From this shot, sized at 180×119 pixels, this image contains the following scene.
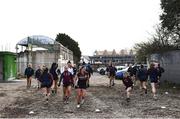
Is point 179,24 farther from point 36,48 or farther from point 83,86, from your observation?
point 36,48

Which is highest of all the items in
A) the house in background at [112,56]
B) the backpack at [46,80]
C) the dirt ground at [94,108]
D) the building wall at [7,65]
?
the house in background at [112,56]

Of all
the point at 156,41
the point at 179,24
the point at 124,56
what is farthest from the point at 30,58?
the point at 124,56

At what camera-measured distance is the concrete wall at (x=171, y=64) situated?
1244 inches

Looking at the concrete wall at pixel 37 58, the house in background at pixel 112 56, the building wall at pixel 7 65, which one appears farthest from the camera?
the house in background at pixel 112 56

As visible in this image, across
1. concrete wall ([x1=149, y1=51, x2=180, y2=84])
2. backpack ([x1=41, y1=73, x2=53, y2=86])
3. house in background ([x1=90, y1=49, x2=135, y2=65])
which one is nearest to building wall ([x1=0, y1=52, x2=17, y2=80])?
concrete wall ([x1=149, y1=51, x2=180, y2=84])

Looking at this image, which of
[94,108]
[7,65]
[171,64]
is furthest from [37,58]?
[94,108]

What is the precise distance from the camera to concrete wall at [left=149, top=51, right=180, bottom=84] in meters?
31.6

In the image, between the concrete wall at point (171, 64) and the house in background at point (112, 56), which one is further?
the house in background at point (112, 56)

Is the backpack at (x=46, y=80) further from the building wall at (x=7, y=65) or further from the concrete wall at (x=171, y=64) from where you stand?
the building wall at (x=7, y=65)

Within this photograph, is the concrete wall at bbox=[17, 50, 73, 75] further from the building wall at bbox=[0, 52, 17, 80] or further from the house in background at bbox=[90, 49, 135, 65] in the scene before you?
the house in background at bbox=[90, 49, 135, 65]

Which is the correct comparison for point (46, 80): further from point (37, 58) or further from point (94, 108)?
point (37, 58)

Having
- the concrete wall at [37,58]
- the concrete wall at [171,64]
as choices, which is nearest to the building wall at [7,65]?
the concrete wall at [37,58]

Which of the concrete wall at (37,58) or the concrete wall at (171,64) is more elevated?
the concrete wall at (37,58)

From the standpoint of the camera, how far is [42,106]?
711 inches
